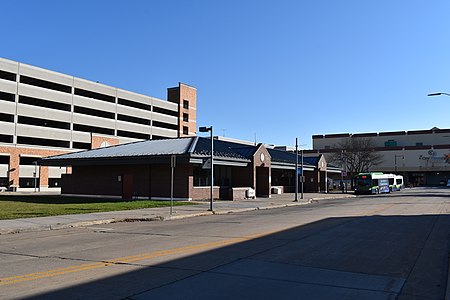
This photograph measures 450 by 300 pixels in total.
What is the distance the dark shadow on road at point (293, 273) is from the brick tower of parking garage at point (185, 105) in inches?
3554

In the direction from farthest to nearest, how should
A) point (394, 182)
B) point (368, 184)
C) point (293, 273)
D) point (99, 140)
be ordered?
1. point (99, 140)
2. point (394, 182)
3. point (368, 184)
4. point (293, 273)

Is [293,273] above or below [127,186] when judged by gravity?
below

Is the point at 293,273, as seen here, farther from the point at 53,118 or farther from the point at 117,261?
the point at 53,118

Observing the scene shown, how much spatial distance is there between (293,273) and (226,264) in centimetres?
148

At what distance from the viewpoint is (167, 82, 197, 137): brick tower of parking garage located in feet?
335

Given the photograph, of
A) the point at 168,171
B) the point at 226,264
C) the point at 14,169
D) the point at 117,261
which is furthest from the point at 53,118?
the point at 226,264

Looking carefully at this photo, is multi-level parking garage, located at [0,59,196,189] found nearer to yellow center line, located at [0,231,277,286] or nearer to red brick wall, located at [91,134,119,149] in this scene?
red brick wall, located at [91,134,119,149]

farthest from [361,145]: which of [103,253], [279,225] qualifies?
[103,253]

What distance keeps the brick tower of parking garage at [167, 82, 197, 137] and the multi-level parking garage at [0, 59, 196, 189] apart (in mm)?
9019

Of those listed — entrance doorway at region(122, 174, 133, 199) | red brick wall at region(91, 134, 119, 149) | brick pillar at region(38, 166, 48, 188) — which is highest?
red brick wall at region(91, 134, 119, 149)

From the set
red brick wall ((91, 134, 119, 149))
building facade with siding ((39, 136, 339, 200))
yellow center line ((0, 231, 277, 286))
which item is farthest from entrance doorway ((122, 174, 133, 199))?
red brick wall ((91, 134, 119, 149))

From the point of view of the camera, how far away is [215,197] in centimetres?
3719

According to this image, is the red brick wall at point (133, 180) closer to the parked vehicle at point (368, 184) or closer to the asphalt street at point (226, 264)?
the asphalt street at point (226, 264)

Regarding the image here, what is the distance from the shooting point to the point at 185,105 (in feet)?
344
